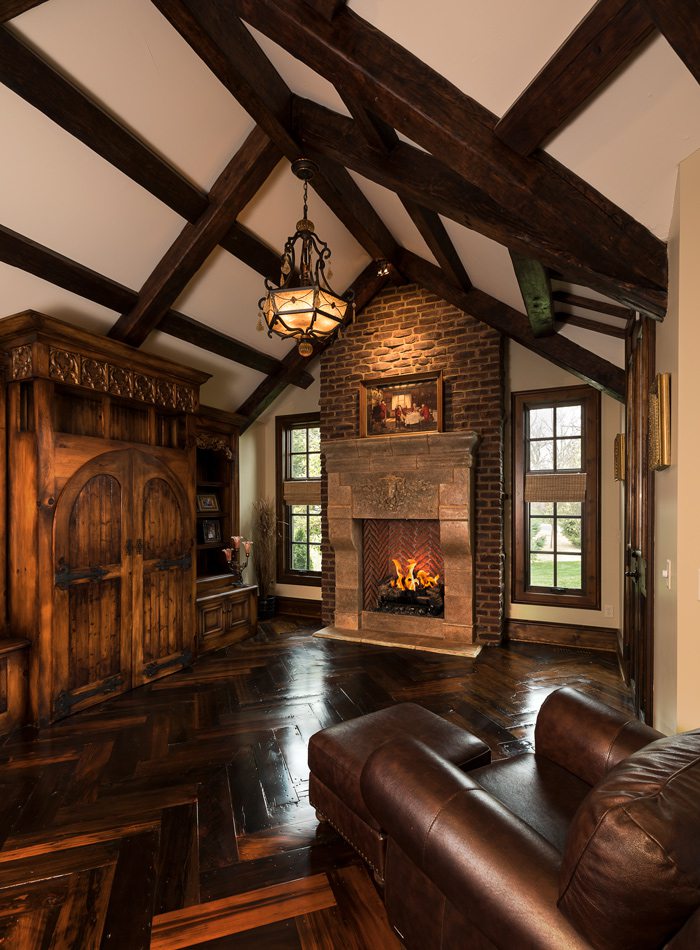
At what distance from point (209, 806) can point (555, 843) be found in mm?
1658

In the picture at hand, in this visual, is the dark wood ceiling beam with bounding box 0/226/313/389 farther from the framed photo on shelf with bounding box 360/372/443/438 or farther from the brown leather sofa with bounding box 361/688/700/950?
the brown leather sofa with bounding box 361/688/700/950

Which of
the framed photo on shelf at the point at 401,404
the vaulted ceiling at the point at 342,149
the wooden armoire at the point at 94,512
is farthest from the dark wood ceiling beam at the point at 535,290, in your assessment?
the wooden armoire at the point at 94,512

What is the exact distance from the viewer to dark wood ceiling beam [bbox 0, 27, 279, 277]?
244 cm

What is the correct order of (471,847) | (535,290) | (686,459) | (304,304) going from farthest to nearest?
1. (535,290)
2. (304,304)
3. (686,459)
4. (471,847)

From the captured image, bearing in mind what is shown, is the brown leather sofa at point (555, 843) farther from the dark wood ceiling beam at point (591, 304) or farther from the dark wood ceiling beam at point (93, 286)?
the dark wood ceiling beam at point (93, 286)

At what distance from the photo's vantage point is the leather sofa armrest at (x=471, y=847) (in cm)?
103

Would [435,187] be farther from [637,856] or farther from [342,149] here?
[637,856]

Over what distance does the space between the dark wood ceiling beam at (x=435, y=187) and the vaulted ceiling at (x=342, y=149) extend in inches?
0.5

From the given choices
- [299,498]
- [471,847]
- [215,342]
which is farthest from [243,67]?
[299,498]

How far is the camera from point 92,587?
11.7 feet

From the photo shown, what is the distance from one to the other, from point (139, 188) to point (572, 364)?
12.1ft

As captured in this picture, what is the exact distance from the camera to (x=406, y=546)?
216 inches

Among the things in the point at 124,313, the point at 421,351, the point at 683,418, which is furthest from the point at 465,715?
the point at 124,313

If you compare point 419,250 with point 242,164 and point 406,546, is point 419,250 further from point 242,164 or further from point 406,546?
point 406,546
